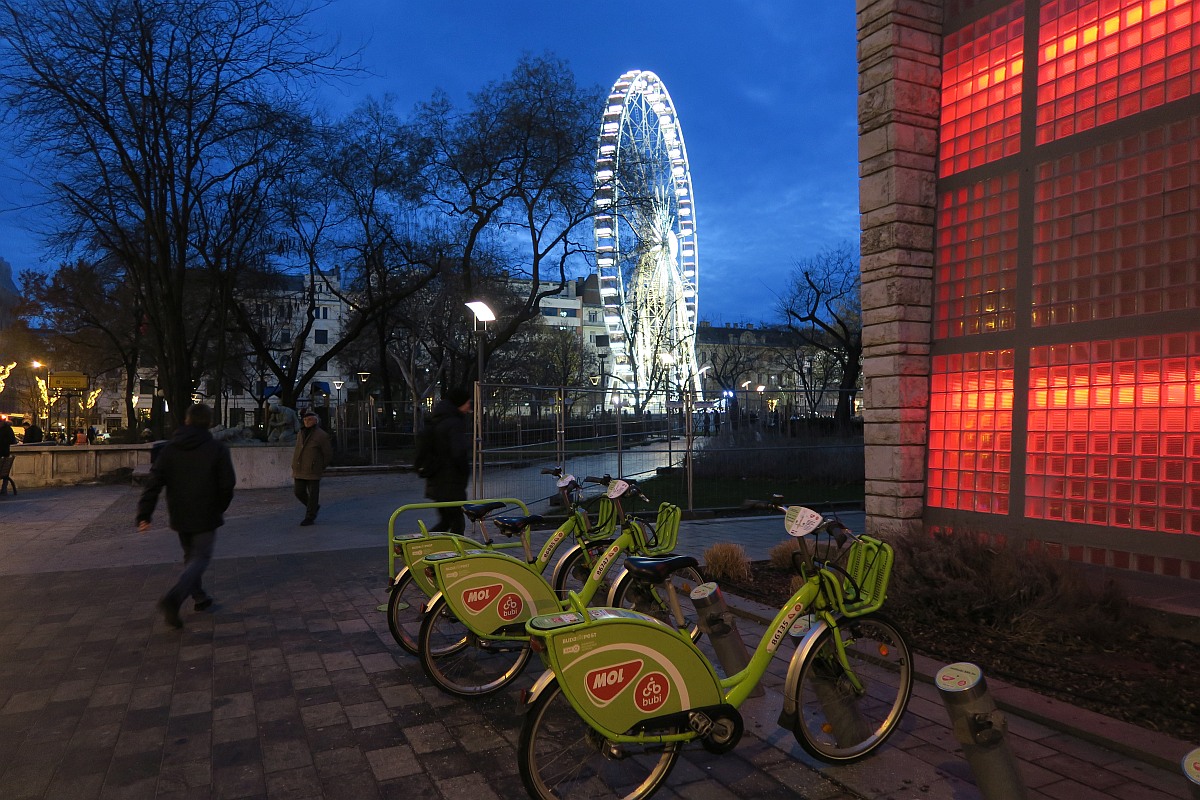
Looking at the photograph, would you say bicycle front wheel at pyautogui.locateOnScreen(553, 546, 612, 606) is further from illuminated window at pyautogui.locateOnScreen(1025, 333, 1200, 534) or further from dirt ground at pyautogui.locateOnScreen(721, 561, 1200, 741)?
illuminated window at pyautogui.locateOnScreen(1025, 333, 1200, 534)

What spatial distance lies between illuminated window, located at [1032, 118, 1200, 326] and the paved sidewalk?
12.9ft

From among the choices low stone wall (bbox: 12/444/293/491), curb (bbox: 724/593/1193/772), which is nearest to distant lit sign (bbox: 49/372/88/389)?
low stone wall (bbox: 12/444/293/491)

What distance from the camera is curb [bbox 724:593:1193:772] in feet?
13.0

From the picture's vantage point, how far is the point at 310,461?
503 inches

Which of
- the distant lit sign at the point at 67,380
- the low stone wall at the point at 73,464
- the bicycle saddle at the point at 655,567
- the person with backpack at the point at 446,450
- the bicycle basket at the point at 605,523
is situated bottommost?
the low stone wall at the point at 73,464

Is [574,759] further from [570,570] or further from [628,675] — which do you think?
[570,570]

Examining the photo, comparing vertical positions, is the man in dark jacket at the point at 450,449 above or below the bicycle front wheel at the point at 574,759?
above

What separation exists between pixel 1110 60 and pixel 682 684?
6880 millimetres

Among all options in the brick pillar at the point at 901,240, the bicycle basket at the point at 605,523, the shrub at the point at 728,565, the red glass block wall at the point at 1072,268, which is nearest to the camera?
the bicycle basket at the point at 605,523

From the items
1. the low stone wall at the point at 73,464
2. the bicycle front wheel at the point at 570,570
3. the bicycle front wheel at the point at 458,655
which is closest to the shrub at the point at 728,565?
the bicycle front wheel at the point at 570,570

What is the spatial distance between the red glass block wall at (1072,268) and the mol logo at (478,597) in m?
5.31

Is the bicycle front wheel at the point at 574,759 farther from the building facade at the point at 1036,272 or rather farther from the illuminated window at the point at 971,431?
the illuminated window at the point at 971,431

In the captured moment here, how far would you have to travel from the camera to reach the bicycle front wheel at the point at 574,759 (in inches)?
133

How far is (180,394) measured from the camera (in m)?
20.0
